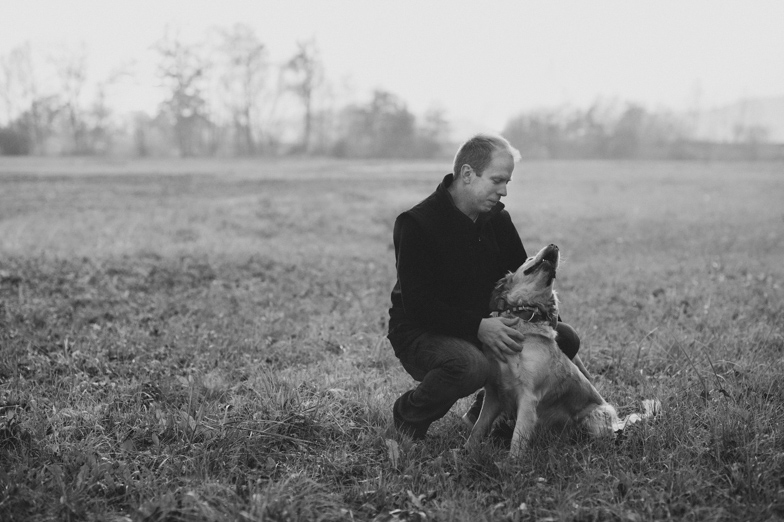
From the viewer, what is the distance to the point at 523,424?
12.2ft

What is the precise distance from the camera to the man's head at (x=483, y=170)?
3.88 meters

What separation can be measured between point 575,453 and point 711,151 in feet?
220

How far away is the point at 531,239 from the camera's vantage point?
15.7 meters

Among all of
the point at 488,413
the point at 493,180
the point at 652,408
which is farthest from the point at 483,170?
the point at 652,408

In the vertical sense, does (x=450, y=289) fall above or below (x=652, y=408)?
above

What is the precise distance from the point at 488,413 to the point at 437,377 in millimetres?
548

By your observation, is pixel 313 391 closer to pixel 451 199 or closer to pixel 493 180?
pixel 451 199

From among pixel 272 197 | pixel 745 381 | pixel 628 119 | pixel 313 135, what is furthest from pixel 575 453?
pixel 628 119

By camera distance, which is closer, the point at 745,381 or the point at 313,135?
the point at 745,381

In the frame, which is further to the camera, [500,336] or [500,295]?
[500,295]

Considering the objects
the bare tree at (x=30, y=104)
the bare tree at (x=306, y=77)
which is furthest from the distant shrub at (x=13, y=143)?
the bare tree at (x=306, y=77)

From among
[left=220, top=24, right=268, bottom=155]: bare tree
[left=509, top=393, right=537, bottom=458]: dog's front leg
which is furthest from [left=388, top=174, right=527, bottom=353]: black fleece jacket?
[left=220, top=24, right=268, bottom=155]: bare tree

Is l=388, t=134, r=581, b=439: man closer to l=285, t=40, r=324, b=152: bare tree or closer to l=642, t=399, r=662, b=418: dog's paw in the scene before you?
Result: l=642, t=399, r=662, b=418: dog's paw

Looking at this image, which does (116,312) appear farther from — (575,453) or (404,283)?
(575,453)
